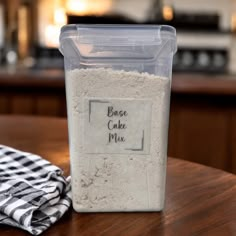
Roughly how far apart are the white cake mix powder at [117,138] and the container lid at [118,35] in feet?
0.14

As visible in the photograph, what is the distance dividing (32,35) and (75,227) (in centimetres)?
455

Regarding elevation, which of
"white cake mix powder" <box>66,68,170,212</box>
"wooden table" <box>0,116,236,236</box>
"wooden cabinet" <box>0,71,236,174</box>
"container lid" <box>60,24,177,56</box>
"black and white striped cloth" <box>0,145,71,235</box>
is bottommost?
"wooden cabinet" <box>0,71,236,174</box>

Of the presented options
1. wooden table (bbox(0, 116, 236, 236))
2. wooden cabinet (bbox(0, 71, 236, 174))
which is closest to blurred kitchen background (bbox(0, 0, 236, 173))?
wooden cabinet (bbox(0, 71, 236, 174))

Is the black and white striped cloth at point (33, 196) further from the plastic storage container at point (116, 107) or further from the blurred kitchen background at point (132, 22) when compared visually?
the blurred kitchen background at point (132, 22)

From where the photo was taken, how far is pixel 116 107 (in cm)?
65

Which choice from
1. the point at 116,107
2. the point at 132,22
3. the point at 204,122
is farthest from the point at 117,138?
the point at 132,22

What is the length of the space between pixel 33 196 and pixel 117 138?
0.45 ft

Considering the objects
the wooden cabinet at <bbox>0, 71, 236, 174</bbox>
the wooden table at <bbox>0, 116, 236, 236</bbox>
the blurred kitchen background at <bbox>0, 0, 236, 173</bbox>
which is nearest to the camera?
the wooden table at <bbox>0, 116, 236, 236</bbox>

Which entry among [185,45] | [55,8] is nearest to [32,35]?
[55,8]

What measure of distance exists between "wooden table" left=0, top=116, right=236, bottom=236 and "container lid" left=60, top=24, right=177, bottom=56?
0.23 m

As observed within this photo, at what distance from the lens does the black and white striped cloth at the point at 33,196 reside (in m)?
0.61

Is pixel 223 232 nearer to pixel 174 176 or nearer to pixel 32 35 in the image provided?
pixel 174 176

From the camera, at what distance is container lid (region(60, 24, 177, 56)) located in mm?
646

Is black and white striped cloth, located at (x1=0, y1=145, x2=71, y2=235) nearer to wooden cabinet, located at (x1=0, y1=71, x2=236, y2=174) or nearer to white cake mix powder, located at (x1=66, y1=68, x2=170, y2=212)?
white cake mix powder, located at (x1=66, y1=68, x2=170, y2=212)
